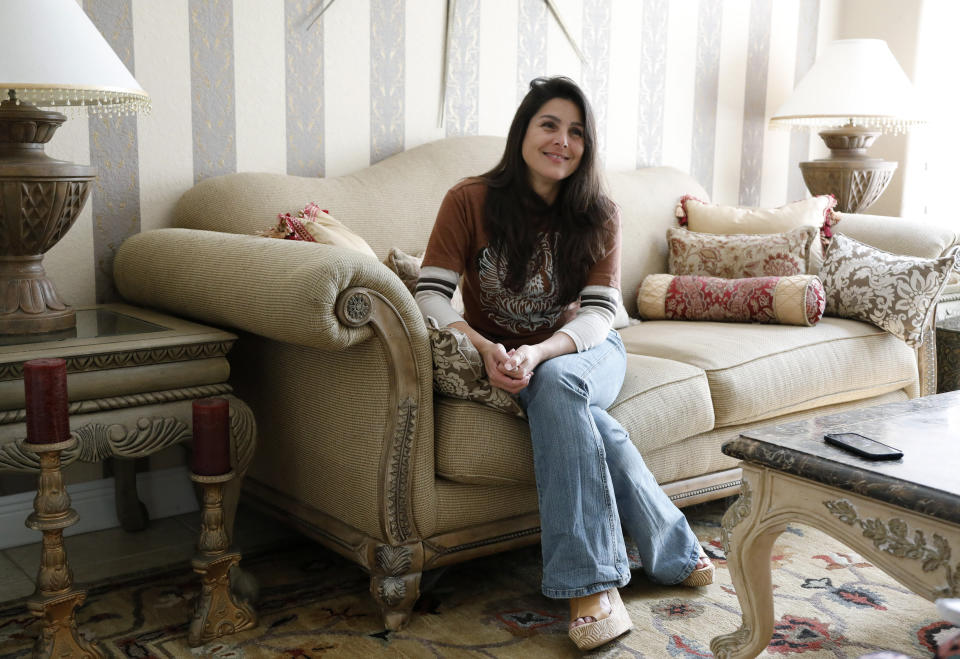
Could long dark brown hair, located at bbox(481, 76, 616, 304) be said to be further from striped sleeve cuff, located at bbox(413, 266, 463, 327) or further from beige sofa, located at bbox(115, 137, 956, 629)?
beige sofa, located at bbox(115, 137, 956, 629)

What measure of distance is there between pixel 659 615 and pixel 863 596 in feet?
1.50

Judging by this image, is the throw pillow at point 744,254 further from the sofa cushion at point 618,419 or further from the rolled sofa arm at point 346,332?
the rolled sofa arm at point 346,332

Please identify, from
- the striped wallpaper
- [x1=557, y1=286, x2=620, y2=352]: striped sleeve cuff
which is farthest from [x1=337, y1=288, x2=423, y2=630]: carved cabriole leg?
the striped wallpaper

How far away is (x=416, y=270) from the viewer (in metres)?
2.14

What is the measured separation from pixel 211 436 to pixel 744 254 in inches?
69.2

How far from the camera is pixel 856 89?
326cm

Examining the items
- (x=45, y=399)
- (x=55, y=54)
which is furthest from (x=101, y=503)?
(x=55, y=54)

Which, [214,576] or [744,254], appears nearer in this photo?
[214,576]

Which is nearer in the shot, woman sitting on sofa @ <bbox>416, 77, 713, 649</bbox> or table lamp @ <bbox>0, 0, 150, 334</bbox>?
table lamp @ <bbox>0, 0, 150, 334</bbox>

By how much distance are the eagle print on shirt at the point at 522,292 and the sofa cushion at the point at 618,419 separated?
253mm

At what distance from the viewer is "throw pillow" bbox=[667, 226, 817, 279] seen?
2754 millimetres

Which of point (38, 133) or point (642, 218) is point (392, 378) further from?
point (642, 218)

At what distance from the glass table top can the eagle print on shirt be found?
0.66 metres

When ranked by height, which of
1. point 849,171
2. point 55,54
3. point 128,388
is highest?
point 55,54
